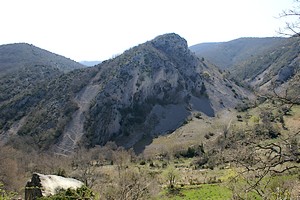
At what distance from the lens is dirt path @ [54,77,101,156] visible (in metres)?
77.4

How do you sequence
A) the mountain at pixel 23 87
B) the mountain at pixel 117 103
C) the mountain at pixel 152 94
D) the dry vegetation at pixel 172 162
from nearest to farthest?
the dry vegetation at pixel 172 162
the mountain at pixel 117 103
the mountain at pixel 152 94
the mountain at pixel 23 87

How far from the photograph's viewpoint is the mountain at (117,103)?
82438 millimetres

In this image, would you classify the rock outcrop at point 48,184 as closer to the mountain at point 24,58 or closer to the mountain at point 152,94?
the mountain at point 152,94

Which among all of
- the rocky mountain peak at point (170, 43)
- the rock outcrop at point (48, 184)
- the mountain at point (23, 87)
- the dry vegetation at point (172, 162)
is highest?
the rocky mountain peak at point (170, 43)

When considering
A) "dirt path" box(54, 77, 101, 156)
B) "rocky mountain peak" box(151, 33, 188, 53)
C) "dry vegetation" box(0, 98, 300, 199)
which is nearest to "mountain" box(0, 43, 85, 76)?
"dirt path" box(54, 77, 101, 156)

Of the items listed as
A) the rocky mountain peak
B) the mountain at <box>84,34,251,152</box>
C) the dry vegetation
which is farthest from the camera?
the rocky mountain peak

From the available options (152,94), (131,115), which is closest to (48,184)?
(131,115)

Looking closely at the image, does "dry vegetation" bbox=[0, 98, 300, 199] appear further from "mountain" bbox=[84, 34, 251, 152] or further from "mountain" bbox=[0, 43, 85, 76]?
Result: "mountain" bbox=[0, 43, 85, 76]

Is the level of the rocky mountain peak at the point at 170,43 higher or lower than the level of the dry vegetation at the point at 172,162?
higher

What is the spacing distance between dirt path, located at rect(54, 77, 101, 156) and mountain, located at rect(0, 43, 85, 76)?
126ft

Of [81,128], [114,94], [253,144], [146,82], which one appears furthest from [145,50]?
[253,144]

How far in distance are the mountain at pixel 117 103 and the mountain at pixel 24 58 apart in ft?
70.6

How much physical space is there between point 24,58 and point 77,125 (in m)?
64.0

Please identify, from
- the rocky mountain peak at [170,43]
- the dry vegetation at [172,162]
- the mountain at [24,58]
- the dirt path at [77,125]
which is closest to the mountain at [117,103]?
the dirt path at [77,125]
